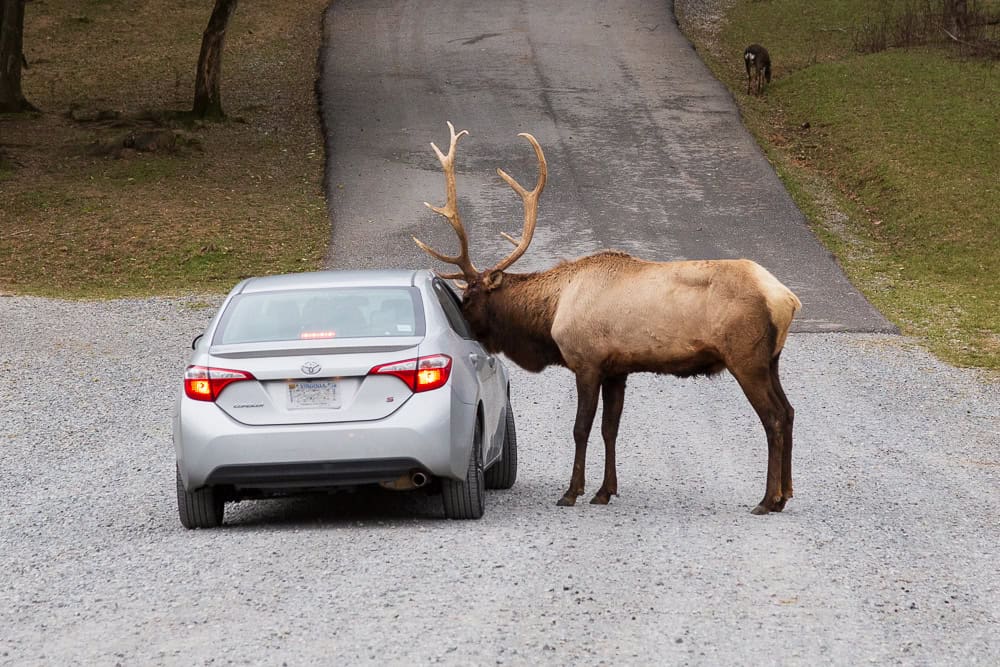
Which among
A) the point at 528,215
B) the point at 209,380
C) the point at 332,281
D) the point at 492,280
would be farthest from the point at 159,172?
the point at 209,380

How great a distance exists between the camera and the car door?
8.61 metres

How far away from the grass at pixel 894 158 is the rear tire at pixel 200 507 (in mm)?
9962

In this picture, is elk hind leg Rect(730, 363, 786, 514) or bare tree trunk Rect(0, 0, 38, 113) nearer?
elk hind leg Rect(730, 363, 786, 514)

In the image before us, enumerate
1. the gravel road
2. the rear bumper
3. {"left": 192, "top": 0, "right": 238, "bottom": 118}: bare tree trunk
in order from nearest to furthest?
the gravel road → the rear bumper → {"left": 192, "top": 0, "right": 238, "bottom": 118}: bare tree trunk

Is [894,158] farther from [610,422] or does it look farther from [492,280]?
[610,422]

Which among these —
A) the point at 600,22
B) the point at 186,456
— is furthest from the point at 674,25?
the point at 186,456

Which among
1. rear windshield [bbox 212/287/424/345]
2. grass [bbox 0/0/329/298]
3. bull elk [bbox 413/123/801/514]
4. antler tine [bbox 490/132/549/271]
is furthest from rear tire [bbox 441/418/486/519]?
grass [bbox 0/0/329/298]

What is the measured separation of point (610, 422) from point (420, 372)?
6.63 feet

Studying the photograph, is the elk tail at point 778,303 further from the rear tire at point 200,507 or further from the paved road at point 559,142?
the paved road at point 559,142

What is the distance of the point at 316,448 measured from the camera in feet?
25.2

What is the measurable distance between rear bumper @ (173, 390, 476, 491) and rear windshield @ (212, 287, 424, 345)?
544mm

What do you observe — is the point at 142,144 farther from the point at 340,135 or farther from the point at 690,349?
the point at 690,349

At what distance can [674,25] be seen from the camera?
123ft

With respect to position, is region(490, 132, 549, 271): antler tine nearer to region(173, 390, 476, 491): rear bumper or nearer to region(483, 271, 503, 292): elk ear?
region(483, 271, 503, 292): elk ear
